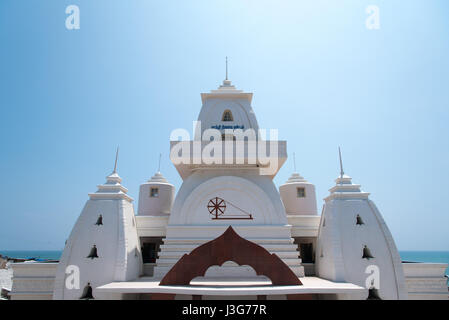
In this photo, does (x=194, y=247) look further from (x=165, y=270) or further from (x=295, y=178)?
(x=295, y=178)

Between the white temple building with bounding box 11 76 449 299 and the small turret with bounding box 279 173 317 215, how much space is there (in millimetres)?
2959

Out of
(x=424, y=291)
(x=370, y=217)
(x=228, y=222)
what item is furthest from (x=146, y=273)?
(x=424, y=291)

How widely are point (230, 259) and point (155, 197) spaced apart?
1137 cm

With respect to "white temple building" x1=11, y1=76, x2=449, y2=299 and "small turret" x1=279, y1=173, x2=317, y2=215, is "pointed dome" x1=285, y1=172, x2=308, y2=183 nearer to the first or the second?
"small turret" x1=279, y1=173, x2=317, y2=215

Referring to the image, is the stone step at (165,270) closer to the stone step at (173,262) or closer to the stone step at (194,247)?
the stone step at (173,262)

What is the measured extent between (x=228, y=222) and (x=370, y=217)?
6989mm

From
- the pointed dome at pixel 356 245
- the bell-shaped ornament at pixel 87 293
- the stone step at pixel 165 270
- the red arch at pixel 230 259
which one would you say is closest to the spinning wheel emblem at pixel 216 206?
the stone step at pixel 165 270

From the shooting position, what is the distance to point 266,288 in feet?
32.1

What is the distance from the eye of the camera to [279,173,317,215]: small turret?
1964 cm

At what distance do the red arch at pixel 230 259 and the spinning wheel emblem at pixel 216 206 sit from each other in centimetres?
392

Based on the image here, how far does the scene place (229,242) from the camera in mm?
10750

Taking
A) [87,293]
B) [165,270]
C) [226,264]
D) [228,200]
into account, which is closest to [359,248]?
[226,264]

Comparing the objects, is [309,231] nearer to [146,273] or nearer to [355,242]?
[355,242]

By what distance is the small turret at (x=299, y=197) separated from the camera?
773 inches
